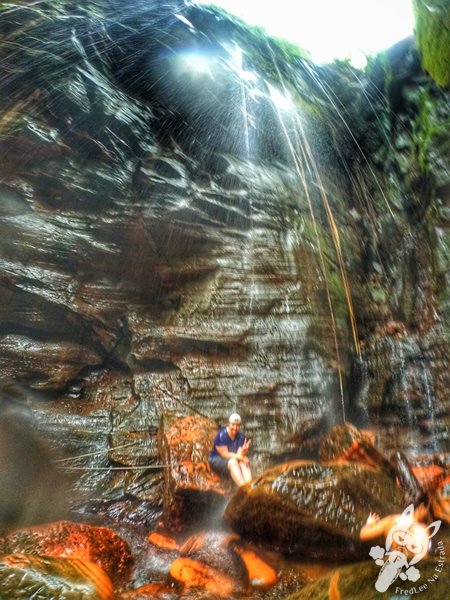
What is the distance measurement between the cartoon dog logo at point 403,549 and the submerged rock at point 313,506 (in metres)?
0.17

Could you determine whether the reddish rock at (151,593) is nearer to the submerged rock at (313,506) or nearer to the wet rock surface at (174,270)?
the submerged rock at (313,506)

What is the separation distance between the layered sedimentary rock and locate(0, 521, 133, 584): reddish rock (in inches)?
51.3

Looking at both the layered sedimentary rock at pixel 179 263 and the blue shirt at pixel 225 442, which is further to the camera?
the layered sedimentary rock at pixel 179 263

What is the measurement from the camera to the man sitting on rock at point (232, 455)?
5164mm

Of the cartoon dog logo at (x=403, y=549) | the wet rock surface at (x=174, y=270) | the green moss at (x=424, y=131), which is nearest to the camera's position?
the cartoon dog logo at (x=403, y=549)

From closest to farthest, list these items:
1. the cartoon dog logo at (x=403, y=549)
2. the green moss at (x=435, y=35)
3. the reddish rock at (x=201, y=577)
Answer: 1. the cartoon dog logo at (x=403, y=549)
2. the reddish rock at (x=201, y=577)
3. the green moss at (x=435, y=35)

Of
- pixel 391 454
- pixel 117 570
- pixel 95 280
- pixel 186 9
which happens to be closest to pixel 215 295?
pixel 95 280

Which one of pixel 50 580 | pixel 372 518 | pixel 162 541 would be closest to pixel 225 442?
pixel 162 541

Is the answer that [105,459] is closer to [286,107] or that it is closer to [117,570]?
[117,570]

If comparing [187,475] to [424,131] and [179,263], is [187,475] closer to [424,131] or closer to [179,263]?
[179,263]

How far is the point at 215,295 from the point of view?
7.49m

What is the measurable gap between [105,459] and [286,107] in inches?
379

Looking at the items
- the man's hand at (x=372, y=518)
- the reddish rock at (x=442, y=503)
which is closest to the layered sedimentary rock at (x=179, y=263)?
the reddish rock at (x=442, y=503)

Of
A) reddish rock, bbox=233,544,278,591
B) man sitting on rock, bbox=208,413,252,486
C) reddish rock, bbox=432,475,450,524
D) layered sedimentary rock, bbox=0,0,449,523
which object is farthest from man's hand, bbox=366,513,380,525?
layered sedimentary rock, bbox=0,0,449,523
